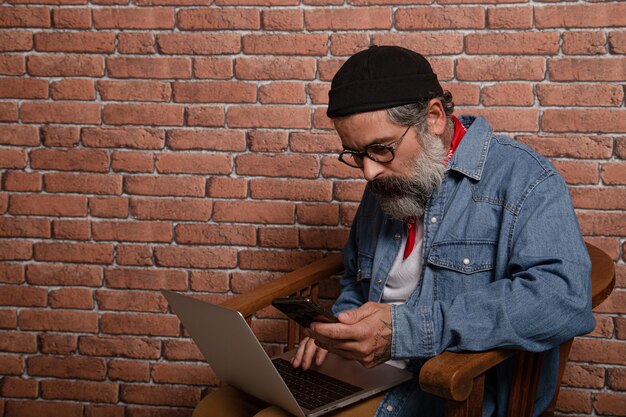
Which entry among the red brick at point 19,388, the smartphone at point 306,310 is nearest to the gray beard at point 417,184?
the smartphone at point 306,310

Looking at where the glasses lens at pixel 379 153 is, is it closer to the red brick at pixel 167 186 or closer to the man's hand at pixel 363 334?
the man's hand at pixel 363 334

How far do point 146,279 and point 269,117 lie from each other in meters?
0.77

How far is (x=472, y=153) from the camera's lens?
1.75 meters

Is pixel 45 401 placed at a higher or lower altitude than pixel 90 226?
lower

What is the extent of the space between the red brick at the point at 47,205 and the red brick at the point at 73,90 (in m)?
0.37

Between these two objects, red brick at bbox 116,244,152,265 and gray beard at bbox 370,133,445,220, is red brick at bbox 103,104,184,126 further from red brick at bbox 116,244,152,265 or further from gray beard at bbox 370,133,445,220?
gray beard at bbox 370,133,445,220

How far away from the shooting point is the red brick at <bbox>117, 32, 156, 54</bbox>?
2.57 metres

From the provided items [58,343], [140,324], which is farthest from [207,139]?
[58,343]

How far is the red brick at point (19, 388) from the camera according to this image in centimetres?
282

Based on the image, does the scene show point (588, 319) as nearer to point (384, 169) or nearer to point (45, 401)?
point (384, 169)

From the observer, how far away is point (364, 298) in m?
2.06

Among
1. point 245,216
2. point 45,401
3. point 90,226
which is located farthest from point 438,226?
point 45,401

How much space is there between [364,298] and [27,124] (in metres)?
1.48

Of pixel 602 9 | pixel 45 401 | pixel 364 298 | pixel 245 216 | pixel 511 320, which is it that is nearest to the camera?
pixel 511 320
